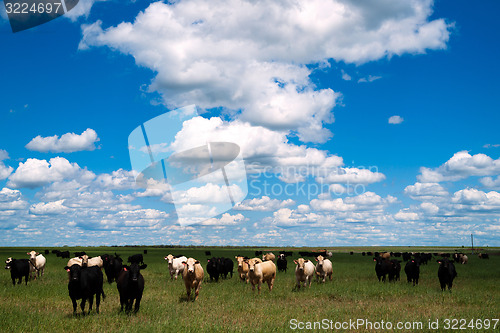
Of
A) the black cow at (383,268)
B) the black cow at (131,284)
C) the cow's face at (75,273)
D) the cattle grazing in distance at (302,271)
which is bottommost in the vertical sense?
the black cow at (383,268)

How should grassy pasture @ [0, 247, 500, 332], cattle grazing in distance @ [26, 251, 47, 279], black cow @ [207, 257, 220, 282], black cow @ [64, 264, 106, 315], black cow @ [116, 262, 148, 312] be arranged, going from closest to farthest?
grassy pasture @ [0, 247, 500, 332] < black cow @ [64, 264, 106, 315] < black cow @ [116, 262, 148, 312] < black cow @ [207, 257, 220, 282] < cattle grazing in distance @ [26, 251, 47, 279]

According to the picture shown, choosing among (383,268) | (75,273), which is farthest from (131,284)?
(383,268)

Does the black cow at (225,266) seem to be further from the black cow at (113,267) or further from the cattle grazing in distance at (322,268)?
the black cow at (113,267)

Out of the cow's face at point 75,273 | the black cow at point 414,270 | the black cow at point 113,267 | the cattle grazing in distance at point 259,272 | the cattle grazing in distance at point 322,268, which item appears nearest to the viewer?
the cow's face at point 75,273

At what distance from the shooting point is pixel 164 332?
11.6 m

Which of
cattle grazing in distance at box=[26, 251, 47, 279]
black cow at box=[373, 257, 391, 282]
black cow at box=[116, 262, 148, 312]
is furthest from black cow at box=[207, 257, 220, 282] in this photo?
black cow at box=[116, 262, 148, 312]

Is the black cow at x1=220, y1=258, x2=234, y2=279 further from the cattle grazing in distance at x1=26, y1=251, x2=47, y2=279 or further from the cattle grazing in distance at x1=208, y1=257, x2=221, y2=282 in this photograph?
the cattle grazing in distance at x1=26, y1=251, x2=47, y2=279

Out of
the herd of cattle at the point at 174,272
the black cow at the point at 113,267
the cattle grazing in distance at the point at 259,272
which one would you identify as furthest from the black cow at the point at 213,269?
the cattle grazing in distance at the point at 259,272

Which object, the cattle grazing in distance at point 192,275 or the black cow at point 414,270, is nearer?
the cattle grazing in distance at point 192,275

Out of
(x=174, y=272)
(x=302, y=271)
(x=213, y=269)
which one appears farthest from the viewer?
(x=174, y=272)

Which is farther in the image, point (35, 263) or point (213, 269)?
point (35, 263)

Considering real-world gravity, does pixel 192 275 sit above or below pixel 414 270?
above

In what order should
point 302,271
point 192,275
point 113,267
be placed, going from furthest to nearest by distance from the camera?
point 113,267, point 302,271, point 192,275

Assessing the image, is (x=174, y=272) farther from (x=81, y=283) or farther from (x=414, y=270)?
(x=414, y=270)
